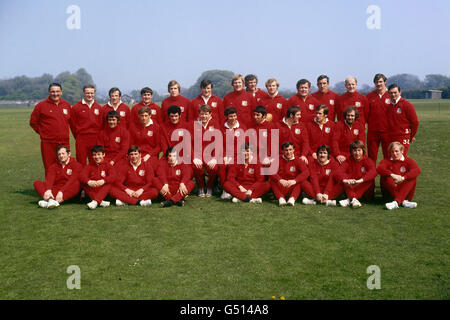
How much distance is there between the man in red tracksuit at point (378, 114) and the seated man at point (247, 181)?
2400mm

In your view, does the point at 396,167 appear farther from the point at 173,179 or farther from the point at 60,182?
the point at 60,182

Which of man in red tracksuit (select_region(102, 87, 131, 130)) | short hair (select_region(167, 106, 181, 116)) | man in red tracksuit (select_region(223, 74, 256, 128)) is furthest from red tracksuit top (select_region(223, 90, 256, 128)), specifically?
man in red tracksuit (select_region(102, 87, 131, 130))

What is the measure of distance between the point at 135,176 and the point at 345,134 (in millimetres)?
3820

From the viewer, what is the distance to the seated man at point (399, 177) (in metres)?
6.37

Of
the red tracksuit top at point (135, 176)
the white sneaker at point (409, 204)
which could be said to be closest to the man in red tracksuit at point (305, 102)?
the white sneaker at point (409, 204)

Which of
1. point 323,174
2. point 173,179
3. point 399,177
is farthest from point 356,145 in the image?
point 173,179

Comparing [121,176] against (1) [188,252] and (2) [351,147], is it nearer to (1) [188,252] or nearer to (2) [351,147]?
(1) [188,252]

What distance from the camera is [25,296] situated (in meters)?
3.54

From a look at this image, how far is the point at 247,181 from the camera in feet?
23.4

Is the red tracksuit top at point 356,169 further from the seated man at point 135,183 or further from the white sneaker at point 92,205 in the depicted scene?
the white sneaker at point 92,205

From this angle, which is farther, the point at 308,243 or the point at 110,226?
the point at 110,226

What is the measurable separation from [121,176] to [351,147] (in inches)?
157

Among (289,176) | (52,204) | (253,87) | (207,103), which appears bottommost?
(52,204)
